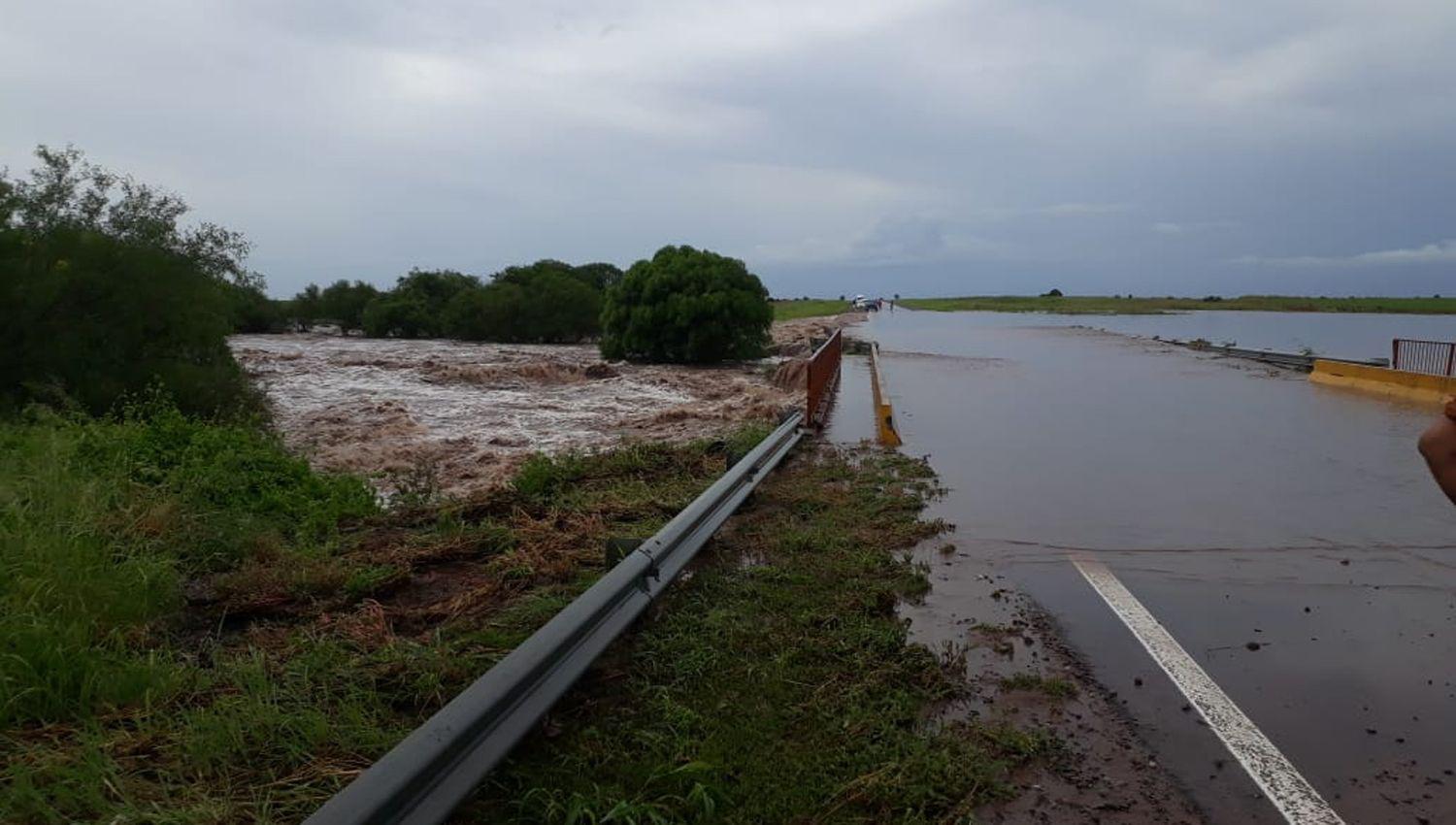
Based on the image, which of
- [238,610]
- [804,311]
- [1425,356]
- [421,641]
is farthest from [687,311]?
[804,311]

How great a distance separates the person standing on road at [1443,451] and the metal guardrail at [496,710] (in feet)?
9.50

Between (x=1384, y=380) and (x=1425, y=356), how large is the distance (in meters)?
3.20

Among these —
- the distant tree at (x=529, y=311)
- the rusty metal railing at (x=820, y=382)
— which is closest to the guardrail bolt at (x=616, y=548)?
the rusty metal railing at (x=820, y=382)

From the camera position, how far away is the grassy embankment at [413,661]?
3.13 meters

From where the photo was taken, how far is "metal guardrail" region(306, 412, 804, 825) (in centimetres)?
249

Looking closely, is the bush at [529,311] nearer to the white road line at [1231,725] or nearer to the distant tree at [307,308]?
the distant tree at [307,308]

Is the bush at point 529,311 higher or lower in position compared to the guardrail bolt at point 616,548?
higher

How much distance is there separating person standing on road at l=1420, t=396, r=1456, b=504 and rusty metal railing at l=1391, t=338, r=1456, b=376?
19.2m

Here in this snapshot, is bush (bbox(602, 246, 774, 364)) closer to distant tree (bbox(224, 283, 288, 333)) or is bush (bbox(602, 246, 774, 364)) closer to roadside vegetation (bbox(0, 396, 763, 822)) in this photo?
roadside vegetation (bbox(0, 396, 763, 822))

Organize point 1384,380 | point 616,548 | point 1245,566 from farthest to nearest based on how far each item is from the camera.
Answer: point 1384,380, point 1245,566, point 616,548

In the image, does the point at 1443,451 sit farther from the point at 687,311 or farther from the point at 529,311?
the point at 529,311

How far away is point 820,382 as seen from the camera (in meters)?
15.7

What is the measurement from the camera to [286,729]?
338cm

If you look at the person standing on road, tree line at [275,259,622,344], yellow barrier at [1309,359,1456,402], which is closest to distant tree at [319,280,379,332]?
tree line at [275,259,622,344]
